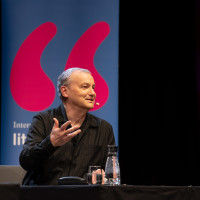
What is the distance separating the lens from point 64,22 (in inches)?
154

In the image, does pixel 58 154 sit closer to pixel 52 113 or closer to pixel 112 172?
pixel 52 113

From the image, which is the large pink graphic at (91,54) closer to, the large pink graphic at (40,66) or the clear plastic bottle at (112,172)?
the large pink graphic at (40,66)

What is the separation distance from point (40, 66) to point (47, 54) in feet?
0.43

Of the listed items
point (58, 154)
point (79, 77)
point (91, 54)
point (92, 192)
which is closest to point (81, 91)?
point (79, 77)

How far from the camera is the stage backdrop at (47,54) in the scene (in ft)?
12.5

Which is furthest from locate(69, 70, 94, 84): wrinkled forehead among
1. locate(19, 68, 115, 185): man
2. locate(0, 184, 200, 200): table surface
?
locate(0, 184, 200, 200): table surface

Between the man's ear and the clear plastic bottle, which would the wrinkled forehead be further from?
the clear plastic bottle
